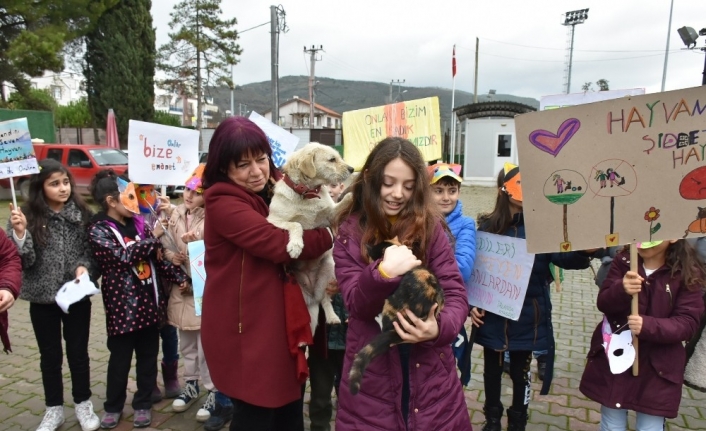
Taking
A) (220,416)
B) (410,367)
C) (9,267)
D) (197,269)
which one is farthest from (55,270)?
(410,367)

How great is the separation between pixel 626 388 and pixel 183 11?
33180 mm

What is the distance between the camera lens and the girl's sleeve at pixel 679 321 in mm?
2611

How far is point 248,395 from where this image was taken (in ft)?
7.54

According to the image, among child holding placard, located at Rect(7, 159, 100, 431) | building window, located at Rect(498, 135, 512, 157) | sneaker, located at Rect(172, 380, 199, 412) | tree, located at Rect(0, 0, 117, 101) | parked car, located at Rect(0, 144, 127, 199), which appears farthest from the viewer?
building window, located at Rect(498, 135, 512, 157)

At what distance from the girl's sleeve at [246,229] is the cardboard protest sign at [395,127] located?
1859 mm

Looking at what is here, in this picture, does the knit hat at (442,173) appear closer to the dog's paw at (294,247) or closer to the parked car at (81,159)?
the dog's paw at (294,247)

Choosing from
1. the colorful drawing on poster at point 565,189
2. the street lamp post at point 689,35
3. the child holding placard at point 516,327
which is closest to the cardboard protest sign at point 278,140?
the child holding placard at point 516,327

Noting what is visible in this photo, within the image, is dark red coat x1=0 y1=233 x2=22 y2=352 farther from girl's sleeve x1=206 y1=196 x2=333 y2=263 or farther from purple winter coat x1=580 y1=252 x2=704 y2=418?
purple winter coat x1=580 y1=252 x2=704 y2=418

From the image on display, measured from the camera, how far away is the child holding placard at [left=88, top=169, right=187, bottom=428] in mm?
3596

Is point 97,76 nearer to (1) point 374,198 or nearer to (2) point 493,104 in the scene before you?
(2) point 493,104

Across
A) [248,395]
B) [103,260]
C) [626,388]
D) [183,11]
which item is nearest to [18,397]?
[103,260]

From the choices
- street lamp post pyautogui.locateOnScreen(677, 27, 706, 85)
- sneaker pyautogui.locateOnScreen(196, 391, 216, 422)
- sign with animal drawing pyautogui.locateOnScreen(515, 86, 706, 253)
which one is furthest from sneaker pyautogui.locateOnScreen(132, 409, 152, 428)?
street lamp post pyautogui.locateOnScreen(677, 27, 706, 85)

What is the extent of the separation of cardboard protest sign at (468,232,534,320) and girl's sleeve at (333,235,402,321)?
1515mm

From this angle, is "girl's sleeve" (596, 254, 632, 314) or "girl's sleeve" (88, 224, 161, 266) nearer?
"girl's sleeve" (596, 254, 632, 314)
